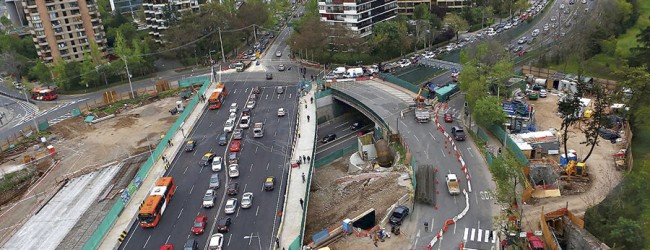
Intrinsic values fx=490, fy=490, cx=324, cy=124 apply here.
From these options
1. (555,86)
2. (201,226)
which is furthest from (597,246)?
(555,86)

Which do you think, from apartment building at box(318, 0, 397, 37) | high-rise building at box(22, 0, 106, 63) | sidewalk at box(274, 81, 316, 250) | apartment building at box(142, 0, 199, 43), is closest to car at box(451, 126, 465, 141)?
sidewalk at box(274, 81, 316, 250)

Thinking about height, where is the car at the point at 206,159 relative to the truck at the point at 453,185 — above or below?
above

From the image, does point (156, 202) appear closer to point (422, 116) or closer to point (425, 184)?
point (425, 184)

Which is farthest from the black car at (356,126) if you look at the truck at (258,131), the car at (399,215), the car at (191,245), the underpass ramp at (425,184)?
the car at (191,245)

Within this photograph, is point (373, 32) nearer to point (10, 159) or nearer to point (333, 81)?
point (333, 81)

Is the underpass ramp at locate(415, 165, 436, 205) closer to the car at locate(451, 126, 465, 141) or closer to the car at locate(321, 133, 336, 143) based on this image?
the car at locate(451, 126, 465, 141)

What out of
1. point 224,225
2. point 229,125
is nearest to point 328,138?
point 229,125

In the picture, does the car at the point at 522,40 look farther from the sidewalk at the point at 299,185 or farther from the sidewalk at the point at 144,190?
the sidewalk at the point at 144,190
